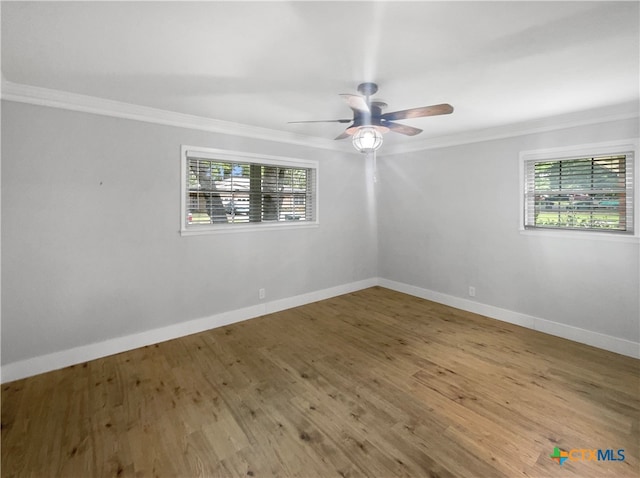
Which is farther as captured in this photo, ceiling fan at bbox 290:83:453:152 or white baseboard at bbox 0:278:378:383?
white baseboard at bbox 0:278:378:383

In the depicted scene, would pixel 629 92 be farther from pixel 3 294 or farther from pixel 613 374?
pixel 3 294

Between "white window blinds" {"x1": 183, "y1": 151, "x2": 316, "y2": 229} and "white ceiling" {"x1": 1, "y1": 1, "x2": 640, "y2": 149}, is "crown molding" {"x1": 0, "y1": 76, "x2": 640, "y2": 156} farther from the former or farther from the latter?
"white window blinds" {"x1": 183, "y1": 151, "x2": 316, "y2": 229}

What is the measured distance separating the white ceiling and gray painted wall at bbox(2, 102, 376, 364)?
1.35 feet

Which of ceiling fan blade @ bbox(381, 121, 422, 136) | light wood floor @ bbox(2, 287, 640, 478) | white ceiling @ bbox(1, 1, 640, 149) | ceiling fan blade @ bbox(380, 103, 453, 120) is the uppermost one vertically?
white ceiling @ bbox(1, 1, 640, 149)

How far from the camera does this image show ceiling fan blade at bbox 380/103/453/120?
2185 mm

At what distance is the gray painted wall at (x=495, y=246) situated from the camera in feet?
9.93

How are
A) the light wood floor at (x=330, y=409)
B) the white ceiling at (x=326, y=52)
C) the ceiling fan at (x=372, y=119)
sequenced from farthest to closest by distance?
the ceiling fan at (x=372, y=119) → the light wood floor at (x=330, y=409) → the white ceiling at (x=326, y=52)

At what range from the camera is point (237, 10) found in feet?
5.08

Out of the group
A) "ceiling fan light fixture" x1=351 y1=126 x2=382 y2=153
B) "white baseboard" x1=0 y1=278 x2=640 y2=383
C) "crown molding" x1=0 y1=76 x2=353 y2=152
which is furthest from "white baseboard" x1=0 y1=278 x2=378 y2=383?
"ceiling fan light fixture" x1=351 y1=126 x2=382 y2=153

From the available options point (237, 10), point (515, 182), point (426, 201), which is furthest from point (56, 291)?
point (515, 182)

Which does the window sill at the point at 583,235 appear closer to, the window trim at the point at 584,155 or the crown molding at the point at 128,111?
the window trim at the point at 584,155

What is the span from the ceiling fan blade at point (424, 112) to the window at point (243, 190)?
77.4 inches

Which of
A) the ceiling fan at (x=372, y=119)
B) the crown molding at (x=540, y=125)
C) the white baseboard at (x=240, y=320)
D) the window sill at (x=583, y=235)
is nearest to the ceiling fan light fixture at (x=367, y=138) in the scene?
the ceiling fan at (x=372, y=119)

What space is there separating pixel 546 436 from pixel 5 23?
3.98m
